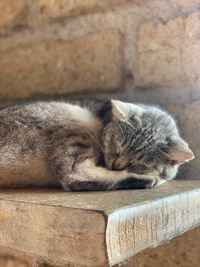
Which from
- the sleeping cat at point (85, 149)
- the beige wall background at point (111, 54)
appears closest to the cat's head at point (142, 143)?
the sleeping cat at point (85, 149)

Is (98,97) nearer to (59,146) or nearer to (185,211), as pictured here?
(59,146)

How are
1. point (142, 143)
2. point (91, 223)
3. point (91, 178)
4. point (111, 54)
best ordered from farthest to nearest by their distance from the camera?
point (111, 54), point (142, 143), point (91, 178), point (91, 223)

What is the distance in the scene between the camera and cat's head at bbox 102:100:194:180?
0.92m

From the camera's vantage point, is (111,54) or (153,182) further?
(111,54)

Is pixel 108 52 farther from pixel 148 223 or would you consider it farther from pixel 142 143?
pixel 148 223

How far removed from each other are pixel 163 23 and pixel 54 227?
722 mm

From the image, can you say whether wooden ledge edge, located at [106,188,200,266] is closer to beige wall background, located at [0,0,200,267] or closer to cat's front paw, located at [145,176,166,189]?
cat's front paw, located at [145,176,166,189]

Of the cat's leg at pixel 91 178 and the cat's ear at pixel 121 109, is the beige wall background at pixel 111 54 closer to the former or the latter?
the cat's ear at pixel 121 109

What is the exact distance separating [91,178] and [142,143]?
0.18 m

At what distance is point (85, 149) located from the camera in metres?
0.89

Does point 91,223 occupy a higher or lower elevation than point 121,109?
lower

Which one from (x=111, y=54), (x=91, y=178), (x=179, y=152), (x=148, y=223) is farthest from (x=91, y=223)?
(x=111, y=54)

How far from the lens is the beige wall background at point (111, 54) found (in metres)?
1.05

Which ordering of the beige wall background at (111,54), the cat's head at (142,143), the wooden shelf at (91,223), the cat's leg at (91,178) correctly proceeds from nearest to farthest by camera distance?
the wooden shelf at (91,223) < the cat's leg at (91,178) < the cat's head at (142,143) < the beige wall background at (111,54)
